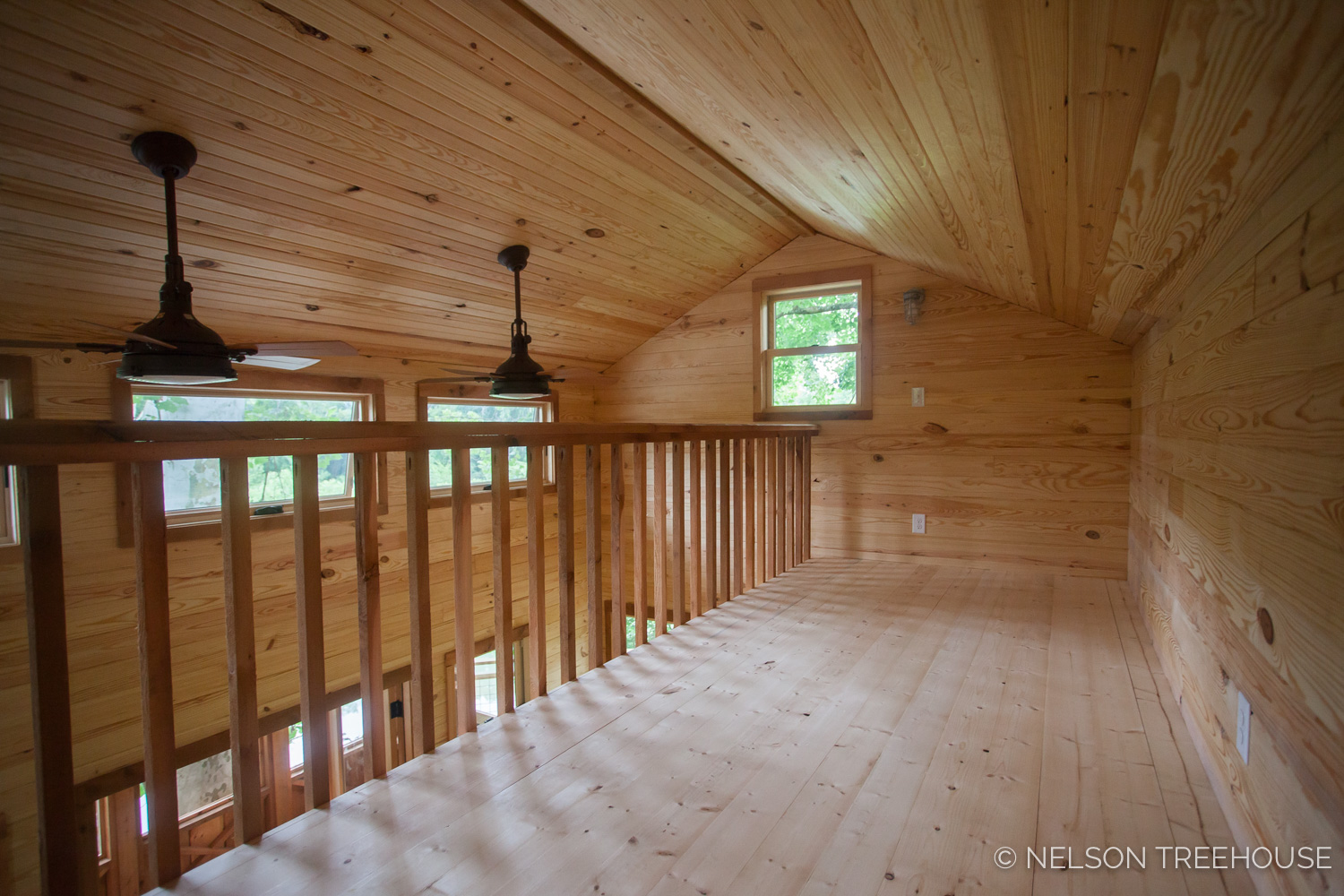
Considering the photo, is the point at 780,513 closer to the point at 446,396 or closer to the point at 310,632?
the point at 446,396

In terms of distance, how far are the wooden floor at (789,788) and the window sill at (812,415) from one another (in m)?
2.18

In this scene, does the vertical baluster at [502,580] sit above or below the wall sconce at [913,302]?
below

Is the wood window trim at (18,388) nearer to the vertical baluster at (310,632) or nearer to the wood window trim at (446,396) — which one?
the wood window trim at (446,396)

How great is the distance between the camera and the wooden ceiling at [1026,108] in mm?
948

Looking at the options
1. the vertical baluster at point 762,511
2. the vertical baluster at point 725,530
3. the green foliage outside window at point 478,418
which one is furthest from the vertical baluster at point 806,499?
the green foliage outside window at point 478,418

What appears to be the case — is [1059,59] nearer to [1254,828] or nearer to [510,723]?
[1254,828]

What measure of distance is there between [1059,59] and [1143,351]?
2534mm

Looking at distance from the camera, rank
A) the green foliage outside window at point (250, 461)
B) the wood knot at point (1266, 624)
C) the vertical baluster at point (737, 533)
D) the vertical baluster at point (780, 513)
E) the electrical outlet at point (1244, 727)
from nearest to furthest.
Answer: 1. the wood knot at point (1266, 624)
2. the electrical outlet at point (1244, 727)
3. the vertical baluster at point (737, 533)
4. the green foliage outside window at point (250, 461)
5. the vertical baluster at point (780, 513)

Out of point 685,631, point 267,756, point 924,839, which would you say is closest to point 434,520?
point 267,756

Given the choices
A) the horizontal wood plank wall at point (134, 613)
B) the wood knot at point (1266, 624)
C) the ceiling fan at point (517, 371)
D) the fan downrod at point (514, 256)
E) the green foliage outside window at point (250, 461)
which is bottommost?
the horizontal wood plank wall at point (134, 613)

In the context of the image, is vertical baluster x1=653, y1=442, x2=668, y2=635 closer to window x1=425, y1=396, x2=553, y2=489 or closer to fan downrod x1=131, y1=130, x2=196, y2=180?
fan downrod x1=131, y1=130, x2=196, y2=180

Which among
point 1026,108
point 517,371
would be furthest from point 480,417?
point 1026,108

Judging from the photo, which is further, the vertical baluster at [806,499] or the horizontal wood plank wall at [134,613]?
the vertical baluster at [806,499]

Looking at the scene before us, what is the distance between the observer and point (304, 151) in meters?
2.48
